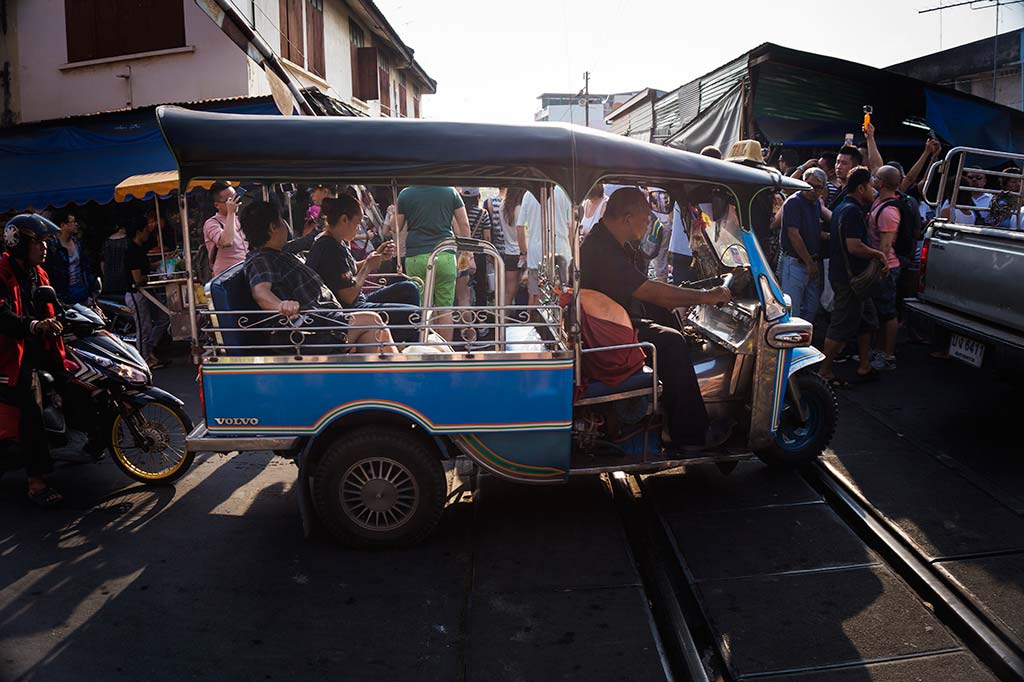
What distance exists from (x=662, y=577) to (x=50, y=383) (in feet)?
13.6

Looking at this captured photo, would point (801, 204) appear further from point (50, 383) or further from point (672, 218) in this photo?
point (50, 383)

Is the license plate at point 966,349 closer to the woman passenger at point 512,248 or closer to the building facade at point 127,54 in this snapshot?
the woman passenger at point 512,248

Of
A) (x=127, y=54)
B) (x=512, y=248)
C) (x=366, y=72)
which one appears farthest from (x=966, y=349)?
(x=366, y=72)

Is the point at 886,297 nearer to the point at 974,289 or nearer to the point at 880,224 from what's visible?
the point at 880,224

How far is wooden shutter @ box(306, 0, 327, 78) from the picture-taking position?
627 inches

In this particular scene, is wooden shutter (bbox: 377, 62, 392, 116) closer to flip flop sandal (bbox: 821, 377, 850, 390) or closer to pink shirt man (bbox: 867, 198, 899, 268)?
pink shirt man (bbox: 867, 198, 899, 268)

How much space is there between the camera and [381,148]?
160 inches

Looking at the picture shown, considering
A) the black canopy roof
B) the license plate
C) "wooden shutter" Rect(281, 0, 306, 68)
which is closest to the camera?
the black canopy roof

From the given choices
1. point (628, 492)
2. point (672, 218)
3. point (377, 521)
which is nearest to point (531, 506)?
point (628, 492)

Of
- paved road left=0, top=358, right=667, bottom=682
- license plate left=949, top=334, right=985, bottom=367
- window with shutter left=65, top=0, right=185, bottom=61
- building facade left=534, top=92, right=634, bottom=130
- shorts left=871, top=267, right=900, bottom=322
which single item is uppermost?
building facade left=534, top=92, right=634, bottom=130

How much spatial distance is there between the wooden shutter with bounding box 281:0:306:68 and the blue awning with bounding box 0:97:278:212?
2961 millimetres

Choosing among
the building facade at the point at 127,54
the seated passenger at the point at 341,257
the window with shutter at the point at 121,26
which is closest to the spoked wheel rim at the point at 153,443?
the seated passenger at the point at 341,257

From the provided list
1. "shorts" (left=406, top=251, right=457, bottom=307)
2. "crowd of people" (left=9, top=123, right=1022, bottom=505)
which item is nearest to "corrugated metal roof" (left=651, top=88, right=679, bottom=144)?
"crowd of people" (left=9, top=123, right=1022, bottom=505)

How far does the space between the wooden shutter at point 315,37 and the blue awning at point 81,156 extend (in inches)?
168
